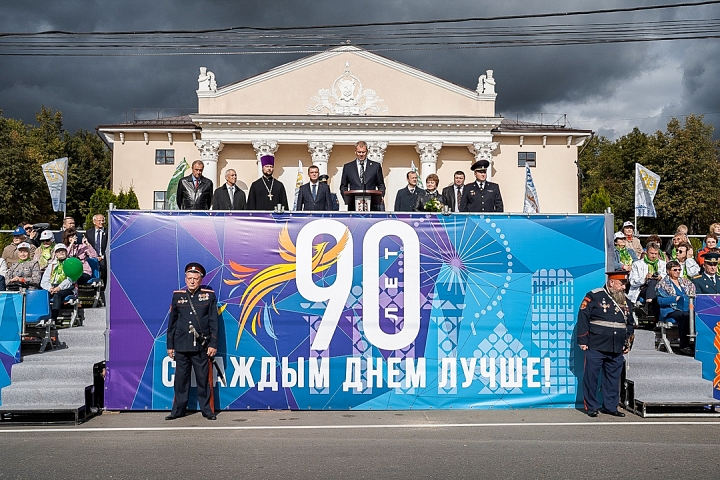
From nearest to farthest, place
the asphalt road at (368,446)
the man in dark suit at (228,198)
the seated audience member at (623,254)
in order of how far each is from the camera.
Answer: the asphalt road at (368,446) → the man in dark suit at (228,198) → the seated audience member at (623,254)

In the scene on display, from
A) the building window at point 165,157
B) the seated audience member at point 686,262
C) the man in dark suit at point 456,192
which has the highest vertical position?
the building window at point 165,157

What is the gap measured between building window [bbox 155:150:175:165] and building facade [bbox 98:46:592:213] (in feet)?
0.21

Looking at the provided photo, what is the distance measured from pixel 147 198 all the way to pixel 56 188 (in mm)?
15634

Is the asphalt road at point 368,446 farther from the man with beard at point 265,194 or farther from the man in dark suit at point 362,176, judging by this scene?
the man in dark suit at point 362,176

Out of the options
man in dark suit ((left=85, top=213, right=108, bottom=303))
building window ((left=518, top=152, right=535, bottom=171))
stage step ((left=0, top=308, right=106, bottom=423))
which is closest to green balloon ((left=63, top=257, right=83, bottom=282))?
stage step ((left=0, top=308, right=106, bottom=423))

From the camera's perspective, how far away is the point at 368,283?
9.06m

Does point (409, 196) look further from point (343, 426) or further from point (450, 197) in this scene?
point (343, 426)

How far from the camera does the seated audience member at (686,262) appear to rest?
12.1 metres

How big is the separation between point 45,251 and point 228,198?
3.56 m

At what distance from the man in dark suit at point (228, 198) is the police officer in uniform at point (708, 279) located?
793 cm

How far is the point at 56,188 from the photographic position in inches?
1005

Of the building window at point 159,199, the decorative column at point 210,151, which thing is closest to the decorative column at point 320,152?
the decorative column at point 210,151

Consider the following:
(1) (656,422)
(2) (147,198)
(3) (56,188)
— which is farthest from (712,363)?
(2) (147,198)

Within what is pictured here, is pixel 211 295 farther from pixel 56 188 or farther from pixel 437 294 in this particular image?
pixel 56 188
